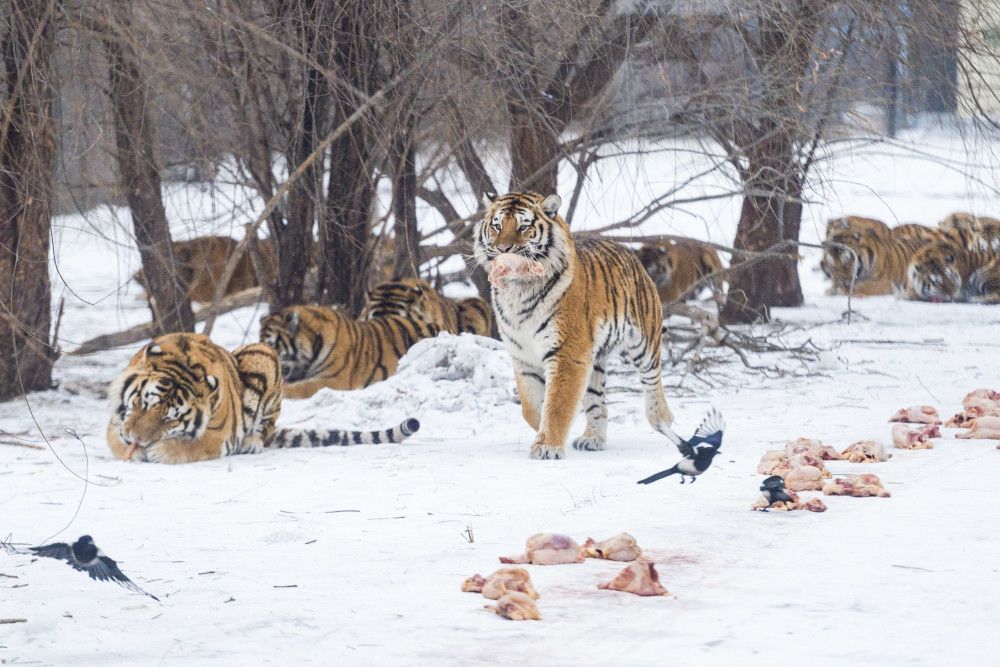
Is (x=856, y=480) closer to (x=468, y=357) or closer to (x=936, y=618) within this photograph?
(x=936, y=618)

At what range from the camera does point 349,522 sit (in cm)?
405

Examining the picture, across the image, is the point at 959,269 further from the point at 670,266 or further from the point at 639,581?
the point at 639,581

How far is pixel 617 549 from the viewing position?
3445 millimetres

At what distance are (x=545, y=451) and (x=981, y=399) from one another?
2.54 meters

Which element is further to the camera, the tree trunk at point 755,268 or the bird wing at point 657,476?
the tree trunk at point 755,268

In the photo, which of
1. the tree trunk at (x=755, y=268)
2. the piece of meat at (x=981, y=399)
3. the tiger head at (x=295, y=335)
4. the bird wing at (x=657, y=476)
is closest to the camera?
the bird wing at (x=657, y=476)

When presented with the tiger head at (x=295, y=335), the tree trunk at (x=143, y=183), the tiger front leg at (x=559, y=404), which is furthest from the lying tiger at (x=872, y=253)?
the tiger front leg at (x=559, y=404)

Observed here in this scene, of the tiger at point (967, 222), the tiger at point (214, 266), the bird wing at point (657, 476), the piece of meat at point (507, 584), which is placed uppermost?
the tiger at point (967, 222)

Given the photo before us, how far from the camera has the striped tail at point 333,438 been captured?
19.5 ft

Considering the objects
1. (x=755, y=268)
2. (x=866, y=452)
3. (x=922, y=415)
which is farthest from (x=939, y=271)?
(x=866, y=452)

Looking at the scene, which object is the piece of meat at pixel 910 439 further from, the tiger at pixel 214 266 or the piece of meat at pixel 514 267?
the tiger at pixel 214 266

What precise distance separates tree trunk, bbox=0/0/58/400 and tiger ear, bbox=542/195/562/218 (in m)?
2.27

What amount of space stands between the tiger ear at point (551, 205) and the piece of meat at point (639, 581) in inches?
108

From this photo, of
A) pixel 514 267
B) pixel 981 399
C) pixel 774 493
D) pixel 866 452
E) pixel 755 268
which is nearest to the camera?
pixel 774 493
